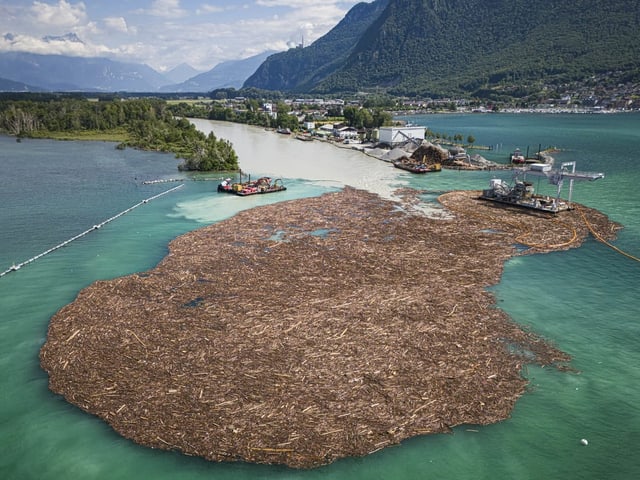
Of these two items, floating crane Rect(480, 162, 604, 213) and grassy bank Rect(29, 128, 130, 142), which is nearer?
floating crane Rect(480, 162, 604, 213)

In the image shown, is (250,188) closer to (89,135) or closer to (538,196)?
(538,196)

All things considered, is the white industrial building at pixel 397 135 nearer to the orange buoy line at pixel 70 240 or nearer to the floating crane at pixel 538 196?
the floating crane at pixel 538 196

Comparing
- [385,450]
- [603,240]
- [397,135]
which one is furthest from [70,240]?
[397,135]

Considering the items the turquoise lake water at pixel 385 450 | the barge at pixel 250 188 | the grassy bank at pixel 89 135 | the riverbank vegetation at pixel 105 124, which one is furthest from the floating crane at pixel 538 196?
the grassy bank at pixel 89 135

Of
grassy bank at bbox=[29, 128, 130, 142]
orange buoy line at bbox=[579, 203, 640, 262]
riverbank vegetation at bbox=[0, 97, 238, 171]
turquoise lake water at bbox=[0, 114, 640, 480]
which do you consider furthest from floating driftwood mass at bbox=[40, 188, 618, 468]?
grassy bank at bbox=[29, 128, 130, 142]

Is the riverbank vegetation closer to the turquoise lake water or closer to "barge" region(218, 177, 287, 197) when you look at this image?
"barge" region(218, 177, 287, 197)

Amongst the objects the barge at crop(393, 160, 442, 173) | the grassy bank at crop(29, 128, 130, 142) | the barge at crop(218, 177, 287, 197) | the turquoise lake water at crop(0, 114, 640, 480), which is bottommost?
the turquoise lake water at crop(0, 114, 640, 480)
